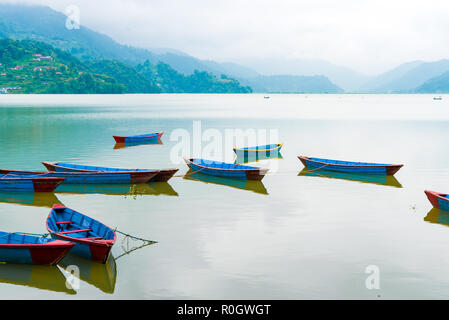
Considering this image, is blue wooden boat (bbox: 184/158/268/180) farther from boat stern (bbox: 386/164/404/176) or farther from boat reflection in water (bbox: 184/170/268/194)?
boat stern (bbox: 386/164/404/176)

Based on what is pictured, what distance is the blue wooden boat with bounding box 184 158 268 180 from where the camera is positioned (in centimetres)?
3759

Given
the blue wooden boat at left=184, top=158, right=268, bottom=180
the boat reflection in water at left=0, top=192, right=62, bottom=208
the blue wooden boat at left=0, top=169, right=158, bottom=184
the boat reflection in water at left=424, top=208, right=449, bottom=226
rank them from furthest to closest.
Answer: the blue wooden boat at left=184, top=158, right=268, bottom=180, the blue wooden boat at left=0, top=169, right=158, bottom=184, the boat reflection in water at left=0, top=192, right=62, bottom=208, the boat reflection in water at left=424, top=208, right=449, bottom=226

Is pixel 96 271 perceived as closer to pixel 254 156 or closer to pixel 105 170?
pixel 105 170

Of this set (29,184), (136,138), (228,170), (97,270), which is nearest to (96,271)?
(97,270)

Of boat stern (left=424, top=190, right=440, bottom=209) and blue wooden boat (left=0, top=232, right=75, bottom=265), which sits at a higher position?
boat stern (left=424, top=190, right=440, bottom=209)

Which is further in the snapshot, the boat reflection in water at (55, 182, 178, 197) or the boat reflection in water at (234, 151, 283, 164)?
the boat reflection in water at (234, 151, 283, 164)

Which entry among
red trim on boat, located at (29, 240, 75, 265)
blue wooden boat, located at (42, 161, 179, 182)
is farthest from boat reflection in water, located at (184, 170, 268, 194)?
red trim on boat, located at (29, 240, 75, 265)

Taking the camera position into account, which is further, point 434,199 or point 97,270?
point 434,199

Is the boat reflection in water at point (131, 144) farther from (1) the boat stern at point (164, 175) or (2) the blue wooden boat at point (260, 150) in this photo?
(1) the boat stern at point (164, 175)

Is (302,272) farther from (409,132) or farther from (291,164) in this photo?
(409,132)

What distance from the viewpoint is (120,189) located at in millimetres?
35469

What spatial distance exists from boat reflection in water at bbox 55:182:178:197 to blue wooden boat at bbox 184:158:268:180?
4.53 meters

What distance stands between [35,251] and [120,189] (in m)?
16.7

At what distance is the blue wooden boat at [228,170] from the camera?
1480 inches
